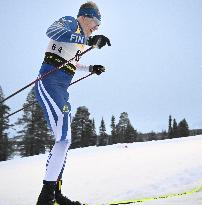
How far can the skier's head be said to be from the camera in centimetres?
502

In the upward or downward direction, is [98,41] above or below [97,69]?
above

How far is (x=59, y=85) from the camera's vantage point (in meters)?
4.75

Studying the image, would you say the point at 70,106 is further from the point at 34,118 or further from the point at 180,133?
the point at 180,133

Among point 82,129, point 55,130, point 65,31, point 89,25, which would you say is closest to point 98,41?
point 89,25

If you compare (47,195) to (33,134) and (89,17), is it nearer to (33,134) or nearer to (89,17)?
(89,17)

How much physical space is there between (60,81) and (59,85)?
6 cm

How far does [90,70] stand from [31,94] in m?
42.5

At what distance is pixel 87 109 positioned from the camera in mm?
63375

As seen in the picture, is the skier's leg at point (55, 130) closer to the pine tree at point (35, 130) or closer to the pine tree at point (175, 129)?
the pine tree at point (35, 130)

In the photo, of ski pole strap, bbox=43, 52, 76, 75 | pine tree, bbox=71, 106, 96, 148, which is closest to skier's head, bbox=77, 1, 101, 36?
ski pole strap, bbox=43, 52, 76, 75

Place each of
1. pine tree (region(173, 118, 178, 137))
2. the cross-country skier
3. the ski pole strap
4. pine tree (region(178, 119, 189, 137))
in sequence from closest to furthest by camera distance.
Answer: the cross-country skier < the ski pole strap < pine tree (region(178, 119, 189, 137)) < pine tree (region(173, 118, 178, 137))

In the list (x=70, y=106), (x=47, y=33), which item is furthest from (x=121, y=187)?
(x=47, y=33)

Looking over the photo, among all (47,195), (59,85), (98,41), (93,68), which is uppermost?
(98,41)

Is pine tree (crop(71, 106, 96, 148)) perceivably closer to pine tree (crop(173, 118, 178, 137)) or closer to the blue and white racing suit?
pine tree (crop(173, 118, 178, 137))
